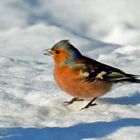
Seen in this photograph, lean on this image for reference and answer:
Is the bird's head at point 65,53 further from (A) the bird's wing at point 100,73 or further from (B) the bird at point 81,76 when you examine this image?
(A) the bird's wing at point 100,73

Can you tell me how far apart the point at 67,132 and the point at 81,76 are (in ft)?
3.24

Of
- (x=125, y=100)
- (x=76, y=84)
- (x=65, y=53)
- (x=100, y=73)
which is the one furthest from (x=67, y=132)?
(x=125, y=100)

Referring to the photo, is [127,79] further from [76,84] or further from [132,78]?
[76,84]

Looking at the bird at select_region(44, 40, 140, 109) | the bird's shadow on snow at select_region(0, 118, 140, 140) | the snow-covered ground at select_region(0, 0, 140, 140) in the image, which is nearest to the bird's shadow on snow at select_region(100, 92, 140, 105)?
the snow-covered ground at select_region(0, 0, 140, 140)

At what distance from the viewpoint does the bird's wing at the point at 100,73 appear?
19.7 ft

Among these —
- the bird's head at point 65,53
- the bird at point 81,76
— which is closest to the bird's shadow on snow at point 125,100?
the bird at point 81,76

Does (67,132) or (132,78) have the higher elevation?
(132,78)

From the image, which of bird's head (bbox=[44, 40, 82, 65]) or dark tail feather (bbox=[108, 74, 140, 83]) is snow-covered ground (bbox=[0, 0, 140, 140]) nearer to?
dark tail feather (bbox=[108, 74, 140, 83])

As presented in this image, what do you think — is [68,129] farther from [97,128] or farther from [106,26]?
[106,26]

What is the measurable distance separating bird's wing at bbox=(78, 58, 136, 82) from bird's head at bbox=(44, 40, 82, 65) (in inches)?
4.9

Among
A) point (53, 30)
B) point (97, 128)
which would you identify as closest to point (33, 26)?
point (53, 30)

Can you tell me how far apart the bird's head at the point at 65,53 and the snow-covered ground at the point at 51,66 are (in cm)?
37

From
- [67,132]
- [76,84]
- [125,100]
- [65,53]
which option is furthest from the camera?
[125,100]

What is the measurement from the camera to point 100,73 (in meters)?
6.08
